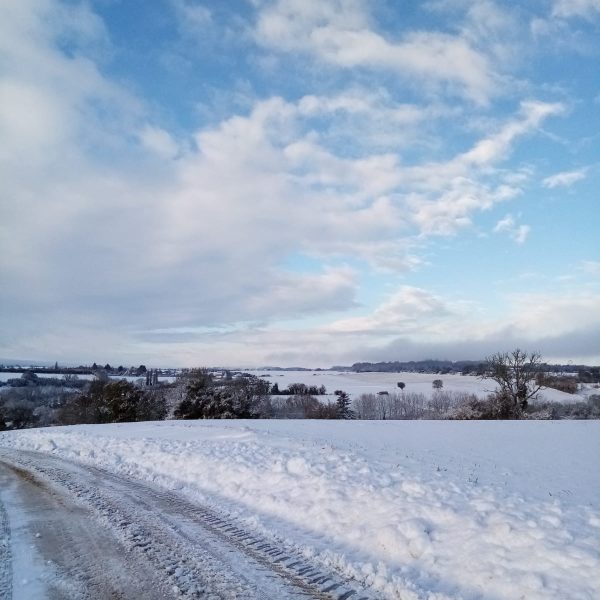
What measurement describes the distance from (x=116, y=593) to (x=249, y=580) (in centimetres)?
167

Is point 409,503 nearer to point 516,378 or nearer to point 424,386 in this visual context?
point 516,378

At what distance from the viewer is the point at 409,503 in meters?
8.72

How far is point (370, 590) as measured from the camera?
5863 millimetres

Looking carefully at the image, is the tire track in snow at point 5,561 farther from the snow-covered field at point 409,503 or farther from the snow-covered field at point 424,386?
the snow-covered field at point 424,386

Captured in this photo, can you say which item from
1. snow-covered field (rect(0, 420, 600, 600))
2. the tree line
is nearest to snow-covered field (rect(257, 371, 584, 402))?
the tree line

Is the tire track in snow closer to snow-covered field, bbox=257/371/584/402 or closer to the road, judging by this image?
the road

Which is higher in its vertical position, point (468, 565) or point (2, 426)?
point (468, 565)

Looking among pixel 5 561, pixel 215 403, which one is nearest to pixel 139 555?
pixel 5 561

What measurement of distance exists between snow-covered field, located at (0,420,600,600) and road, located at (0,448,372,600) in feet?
2.01

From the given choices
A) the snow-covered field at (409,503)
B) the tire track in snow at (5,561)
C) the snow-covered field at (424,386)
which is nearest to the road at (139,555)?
the tire track in snow at (5,561)

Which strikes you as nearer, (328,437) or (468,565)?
(468,565)

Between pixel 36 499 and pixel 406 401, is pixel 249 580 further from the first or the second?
pixel 406 401

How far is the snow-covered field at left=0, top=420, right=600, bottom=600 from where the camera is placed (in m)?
6.11

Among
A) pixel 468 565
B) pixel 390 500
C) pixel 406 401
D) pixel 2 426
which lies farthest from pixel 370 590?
pixel 406 401
